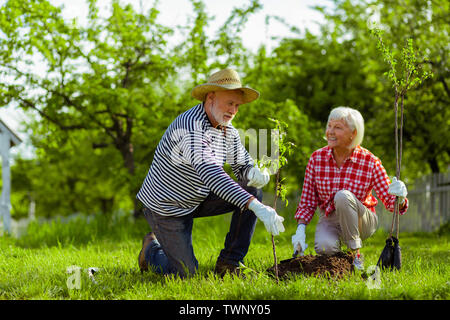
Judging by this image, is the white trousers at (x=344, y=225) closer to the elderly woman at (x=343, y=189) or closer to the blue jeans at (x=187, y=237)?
the elderly woman at (x=343, y=189)

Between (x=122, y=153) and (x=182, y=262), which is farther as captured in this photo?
(x=122, y=153)

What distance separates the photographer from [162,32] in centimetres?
738

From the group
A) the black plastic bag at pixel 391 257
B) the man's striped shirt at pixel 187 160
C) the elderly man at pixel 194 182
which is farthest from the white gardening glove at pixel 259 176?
the black plastic bag at pixel 391 257

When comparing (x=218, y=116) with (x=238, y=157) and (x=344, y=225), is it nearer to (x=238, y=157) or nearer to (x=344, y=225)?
(x=238, y=157)

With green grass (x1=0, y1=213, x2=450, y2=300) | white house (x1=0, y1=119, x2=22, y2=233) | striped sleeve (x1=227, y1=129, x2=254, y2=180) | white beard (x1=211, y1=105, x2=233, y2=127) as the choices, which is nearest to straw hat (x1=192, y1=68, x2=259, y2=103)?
white beard (x1=211, y1=105, x2=233, y2=127)

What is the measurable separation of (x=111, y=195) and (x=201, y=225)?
36.7 ft

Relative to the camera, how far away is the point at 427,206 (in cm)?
855

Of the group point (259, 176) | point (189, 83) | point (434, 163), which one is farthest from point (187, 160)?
point (434, 163)

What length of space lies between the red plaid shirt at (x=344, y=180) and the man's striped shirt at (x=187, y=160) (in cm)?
57

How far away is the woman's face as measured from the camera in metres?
3.75

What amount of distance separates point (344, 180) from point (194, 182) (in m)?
1.18

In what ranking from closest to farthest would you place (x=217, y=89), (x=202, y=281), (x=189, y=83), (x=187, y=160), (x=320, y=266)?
(x=202, y=281)
(x=320, y=266)
(x=187, y=160)
(x=217, y=89)
(x=189, y=83)
